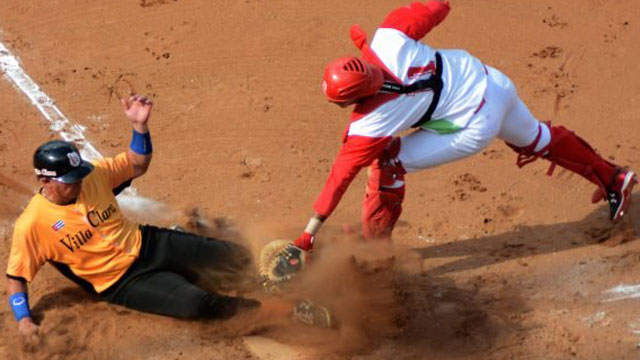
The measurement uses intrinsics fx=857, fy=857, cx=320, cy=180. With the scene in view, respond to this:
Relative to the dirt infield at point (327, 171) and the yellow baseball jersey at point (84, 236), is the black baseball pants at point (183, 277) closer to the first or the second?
the yellow baseball jersey at point (84, 236)

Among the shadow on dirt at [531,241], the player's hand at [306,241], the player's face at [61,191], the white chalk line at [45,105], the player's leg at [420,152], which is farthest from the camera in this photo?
the white chalk line at [45,105]

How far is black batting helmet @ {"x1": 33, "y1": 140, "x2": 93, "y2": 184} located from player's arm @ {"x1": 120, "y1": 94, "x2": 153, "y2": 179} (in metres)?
0.51

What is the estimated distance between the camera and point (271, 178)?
816 cm

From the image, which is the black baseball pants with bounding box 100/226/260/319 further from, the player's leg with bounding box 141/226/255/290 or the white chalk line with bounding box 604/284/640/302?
the white chalk line with bounding box 604/284/640/302

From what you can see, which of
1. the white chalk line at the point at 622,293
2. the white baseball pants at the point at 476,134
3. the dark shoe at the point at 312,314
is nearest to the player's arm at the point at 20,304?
the dark shoe at the point at 312,314

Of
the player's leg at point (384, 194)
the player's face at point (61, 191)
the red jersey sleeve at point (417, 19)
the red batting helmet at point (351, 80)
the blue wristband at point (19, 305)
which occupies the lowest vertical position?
the blue wristband at point (19, 305)

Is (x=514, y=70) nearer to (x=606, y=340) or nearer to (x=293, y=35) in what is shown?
(x=293, y=35)

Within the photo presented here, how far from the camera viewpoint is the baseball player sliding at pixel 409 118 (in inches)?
233

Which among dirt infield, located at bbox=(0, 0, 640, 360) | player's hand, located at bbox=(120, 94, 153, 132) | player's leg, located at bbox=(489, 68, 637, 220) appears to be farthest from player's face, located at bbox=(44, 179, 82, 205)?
player's leg, located at bbox=(489, 68, 637, 220)

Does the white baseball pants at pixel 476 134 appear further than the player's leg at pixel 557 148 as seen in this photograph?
No

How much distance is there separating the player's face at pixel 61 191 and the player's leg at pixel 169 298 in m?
0.75

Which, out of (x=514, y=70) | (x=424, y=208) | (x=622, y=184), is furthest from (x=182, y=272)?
(x=514, y=70)

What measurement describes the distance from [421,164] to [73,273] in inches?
106

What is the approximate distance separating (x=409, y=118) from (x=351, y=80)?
26.3 inches
